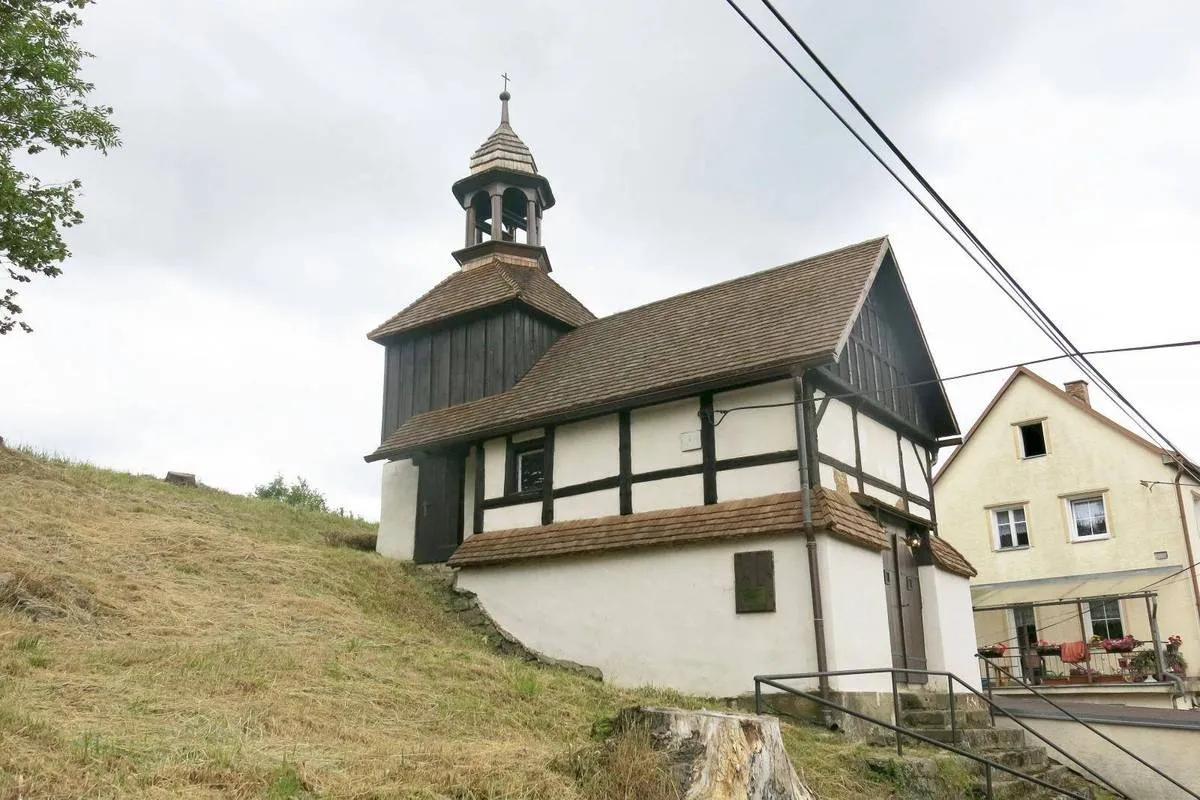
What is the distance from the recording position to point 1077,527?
2556cm

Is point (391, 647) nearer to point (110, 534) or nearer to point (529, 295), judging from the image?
point (110, 534)

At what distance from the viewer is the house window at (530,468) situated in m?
16.9

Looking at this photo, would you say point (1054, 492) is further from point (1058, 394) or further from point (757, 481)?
point (757, 481)

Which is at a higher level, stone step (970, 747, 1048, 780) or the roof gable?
the roof gable

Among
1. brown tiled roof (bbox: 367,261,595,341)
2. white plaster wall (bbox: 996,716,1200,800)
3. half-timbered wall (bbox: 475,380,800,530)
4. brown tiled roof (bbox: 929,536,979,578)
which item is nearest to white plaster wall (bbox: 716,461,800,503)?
half-timbered wall (bbox: 475,380,800,530)

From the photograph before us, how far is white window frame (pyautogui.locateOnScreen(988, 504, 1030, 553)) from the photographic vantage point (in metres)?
26.4

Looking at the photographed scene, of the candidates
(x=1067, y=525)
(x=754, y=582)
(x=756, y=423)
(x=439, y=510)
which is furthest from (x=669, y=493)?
(x=1067, y=525)

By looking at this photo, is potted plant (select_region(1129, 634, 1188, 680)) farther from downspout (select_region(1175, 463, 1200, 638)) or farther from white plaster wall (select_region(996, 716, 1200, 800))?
white plaster wall (select_region(996, 716, 1200, 800))

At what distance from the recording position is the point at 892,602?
15.2m

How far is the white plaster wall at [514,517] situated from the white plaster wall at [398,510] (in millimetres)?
2300

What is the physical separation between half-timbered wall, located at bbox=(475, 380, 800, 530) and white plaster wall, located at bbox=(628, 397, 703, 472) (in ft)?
0.05

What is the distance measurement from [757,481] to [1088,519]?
15.7 m

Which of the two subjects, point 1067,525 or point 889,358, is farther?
point 1067,525

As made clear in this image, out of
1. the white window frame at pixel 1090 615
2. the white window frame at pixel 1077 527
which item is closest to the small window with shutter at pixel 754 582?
the white window frame at pixel 1090 615
